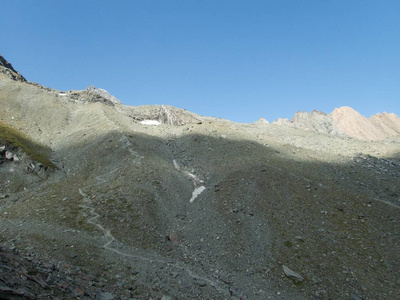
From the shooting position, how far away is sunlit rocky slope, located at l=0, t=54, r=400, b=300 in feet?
70.9

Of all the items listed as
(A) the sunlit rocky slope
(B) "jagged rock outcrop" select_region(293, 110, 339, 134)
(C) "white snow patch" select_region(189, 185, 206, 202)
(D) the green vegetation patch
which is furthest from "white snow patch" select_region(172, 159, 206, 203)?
(B) "jagged rock outcrop" select_region(293, 110, 339, 134)

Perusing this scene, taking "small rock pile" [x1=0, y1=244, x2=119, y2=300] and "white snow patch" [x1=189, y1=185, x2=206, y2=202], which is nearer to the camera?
"small rock pile" [x1=0, y1=244, x2=119, y2=300]

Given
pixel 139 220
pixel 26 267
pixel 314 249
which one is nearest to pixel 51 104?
pixel 139 220

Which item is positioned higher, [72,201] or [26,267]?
[72,201]

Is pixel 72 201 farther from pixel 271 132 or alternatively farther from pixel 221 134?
pixel 271 132

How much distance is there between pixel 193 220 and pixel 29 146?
39.5 m

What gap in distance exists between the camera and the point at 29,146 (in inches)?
1991

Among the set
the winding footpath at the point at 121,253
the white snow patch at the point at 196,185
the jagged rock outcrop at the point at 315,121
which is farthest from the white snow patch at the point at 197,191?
the jagged rock outcrop at the point at 315,121

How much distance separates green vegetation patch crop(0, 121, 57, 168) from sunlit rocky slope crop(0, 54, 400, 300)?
418mm

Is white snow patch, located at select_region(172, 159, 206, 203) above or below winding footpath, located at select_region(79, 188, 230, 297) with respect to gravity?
above

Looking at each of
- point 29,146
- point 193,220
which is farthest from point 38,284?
point 29,146

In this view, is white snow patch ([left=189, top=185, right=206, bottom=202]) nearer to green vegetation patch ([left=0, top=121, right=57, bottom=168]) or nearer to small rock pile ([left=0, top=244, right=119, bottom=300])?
small rock pile ([left=0, top=244, right=119, bottom=300])

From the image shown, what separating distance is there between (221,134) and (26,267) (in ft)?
170

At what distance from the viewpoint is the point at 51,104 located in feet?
260
